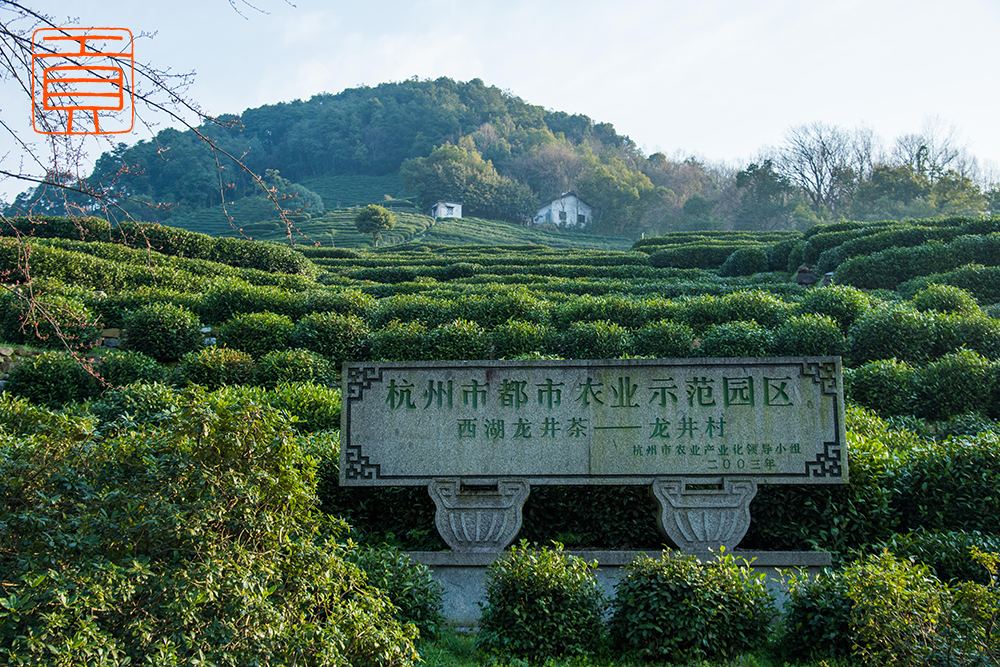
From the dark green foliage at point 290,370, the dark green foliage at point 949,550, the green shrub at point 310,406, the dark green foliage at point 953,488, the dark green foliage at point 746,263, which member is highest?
the dark green foliage at point 746,263

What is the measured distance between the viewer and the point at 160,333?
10.5m

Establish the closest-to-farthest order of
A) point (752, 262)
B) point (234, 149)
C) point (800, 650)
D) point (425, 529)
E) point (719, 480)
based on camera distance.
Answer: point (800, 650) → point (719, 480) → point (425, 529) → point (752, 262) → point (234, 149)

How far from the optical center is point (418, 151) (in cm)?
8706

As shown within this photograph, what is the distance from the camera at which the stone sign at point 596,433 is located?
16.7 ft

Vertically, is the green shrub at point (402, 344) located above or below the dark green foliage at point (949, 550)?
above

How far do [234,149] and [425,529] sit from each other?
81.2 m

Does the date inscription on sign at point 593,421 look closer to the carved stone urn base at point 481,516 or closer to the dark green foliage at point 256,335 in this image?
the carved stone urn base at point 481,516

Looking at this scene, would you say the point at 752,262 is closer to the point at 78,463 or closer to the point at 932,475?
the point at 932,475

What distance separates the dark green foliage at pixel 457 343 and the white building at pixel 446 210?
5476 cm

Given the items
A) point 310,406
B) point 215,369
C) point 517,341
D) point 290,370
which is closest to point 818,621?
point 310,406

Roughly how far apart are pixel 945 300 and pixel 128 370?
42.3ft

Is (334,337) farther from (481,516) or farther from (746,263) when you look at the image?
(746,263)

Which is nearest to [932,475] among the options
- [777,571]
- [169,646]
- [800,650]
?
[777,571]

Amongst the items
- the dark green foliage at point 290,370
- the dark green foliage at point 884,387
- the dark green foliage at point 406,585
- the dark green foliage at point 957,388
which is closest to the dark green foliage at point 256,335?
the dark green foliage at point 290,370
